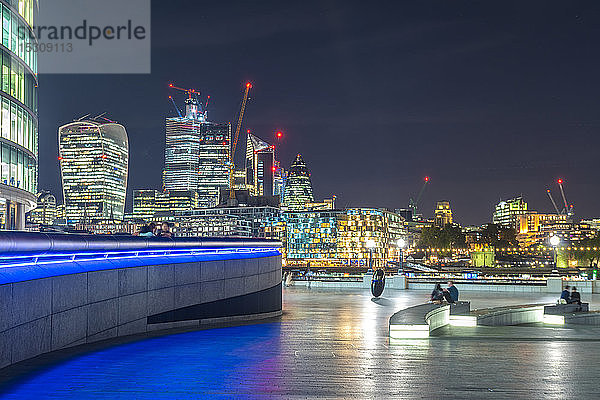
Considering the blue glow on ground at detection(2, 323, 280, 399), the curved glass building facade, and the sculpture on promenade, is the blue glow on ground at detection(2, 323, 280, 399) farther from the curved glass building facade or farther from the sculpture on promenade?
the curved glass building facade

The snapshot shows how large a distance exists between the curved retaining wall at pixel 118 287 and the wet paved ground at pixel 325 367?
87cm

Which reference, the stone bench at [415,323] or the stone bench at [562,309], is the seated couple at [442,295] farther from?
the stone bench at [415,323]

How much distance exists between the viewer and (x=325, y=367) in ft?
45.4

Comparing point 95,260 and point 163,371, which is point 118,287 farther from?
point 163,371

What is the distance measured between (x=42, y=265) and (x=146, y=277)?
4.60 m

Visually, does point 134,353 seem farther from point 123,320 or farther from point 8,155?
point 8,155

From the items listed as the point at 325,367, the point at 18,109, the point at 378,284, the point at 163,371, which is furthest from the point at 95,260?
the point at 18,109

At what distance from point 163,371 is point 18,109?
152 feet

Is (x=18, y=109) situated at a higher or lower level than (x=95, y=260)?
higher

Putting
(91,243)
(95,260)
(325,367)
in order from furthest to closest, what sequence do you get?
(95,260)
(91,243)
(325,367)

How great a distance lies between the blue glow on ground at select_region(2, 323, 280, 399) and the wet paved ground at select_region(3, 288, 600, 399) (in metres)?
0.02

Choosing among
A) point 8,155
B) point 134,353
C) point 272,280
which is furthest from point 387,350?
point 8,155

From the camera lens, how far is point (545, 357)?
15.5m

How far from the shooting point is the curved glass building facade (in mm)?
51812
